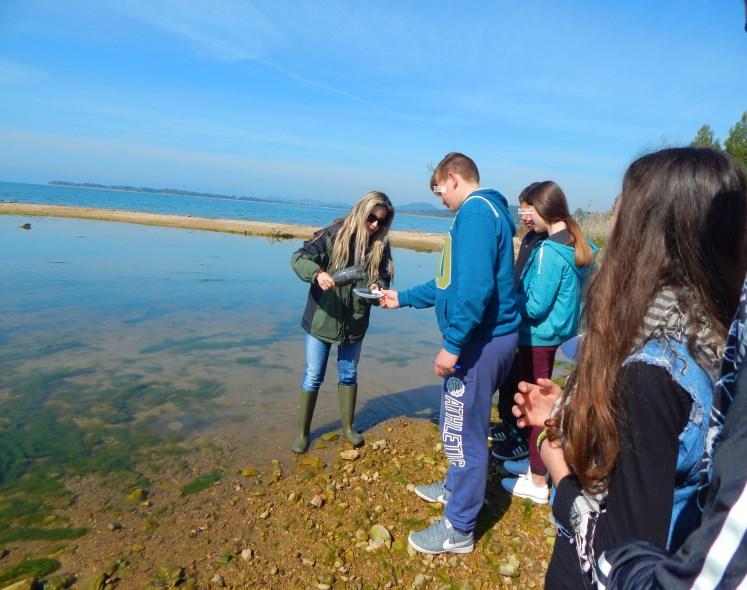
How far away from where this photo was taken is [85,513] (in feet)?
15.1

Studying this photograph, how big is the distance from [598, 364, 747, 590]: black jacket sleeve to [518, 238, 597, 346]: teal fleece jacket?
12.4 ft

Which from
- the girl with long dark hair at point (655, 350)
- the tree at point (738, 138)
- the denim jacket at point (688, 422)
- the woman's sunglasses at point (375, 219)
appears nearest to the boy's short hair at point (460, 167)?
the woman's sunglasses at point (375, 219)

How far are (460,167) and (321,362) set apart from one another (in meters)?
2.81

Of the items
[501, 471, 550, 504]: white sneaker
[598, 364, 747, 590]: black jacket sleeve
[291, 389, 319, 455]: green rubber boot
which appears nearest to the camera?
[598, 364, 747, 590]: black jacket sleeve

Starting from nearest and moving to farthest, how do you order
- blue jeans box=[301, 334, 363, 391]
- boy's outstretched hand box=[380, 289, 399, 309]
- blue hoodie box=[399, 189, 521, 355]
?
blue hoodie box=[399, 189, 521, 355], boy's outstretched hand box=[380, 289, 399, 309], blue jeans box=[301, 334, 363, 391]

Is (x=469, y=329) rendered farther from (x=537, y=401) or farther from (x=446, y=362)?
(x=537, y=401)

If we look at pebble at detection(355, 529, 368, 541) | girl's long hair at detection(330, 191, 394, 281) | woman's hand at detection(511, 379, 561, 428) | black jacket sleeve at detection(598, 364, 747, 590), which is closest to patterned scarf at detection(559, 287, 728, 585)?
woman's hand at detection(511, 379, 561, 428)

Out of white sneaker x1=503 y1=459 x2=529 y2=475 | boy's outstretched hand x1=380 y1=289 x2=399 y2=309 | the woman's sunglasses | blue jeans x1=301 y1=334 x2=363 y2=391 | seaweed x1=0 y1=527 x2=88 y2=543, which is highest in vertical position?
the woman's sunglasses

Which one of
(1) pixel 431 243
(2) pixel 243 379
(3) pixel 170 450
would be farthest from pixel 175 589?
(1) pixel 431 243

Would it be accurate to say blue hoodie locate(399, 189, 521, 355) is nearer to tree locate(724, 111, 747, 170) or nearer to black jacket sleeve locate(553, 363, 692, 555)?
black jacket sleeve locate(553, 363, 692, 555)

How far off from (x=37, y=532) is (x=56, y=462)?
1.26 metres

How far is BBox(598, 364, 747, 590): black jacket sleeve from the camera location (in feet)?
2.78

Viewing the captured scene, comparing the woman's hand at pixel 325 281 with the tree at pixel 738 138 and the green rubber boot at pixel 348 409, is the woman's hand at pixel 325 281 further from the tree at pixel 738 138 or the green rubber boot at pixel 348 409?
the tree at pixel 738 138

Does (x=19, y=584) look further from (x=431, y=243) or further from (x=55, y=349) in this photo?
(x=431, y=243)
